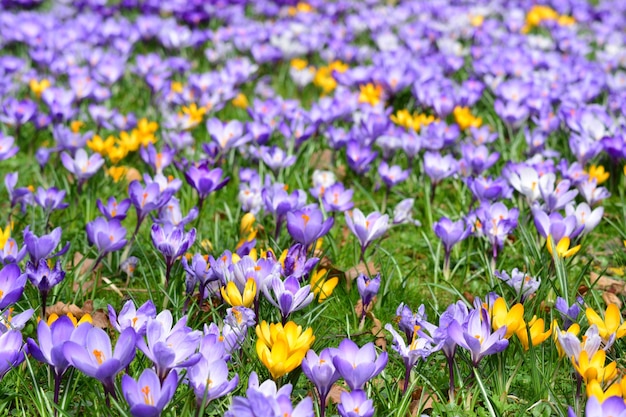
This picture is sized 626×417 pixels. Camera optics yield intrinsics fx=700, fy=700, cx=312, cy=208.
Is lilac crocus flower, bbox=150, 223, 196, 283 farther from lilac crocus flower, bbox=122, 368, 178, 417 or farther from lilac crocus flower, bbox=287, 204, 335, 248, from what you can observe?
lilac crocus flower, bbox=122, 368, 178, 417

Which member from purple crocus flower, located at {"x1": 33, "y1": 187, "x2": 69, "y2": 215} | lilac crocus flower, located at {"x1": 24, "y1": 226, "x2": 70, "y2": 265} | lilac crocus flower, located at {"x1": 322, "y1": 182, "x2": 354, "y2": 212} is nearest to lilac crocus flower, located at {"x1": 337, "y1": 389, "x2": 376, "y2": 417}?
lilac crocus flower, located at {"x1": 24, "y1": 226, "x2": 70, "y2": 265}

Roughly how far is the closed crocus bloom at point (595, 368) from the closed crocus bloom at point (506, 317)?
0.66ft

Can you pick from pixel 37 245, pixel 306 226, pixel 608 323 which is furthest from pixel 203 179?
pixel 608 323

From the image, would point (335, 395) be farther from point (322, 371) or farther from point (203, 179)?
point (203, 179)

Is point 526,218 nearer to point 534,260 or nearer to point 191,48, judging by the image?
point 534,260

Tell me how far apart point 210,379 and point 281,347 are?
0.69ft

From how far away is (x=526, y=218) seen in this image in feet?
10.7

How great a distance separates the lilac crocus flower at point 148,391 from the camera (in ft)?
5.60

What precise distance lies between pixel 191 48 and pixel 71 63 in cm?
147

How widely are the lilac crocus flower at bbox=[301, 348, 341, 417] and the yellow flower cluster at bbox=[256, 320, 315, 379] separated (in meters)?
0.03

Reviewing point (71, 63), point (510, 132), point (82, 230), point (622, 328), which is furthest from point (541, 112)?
point (71, 63)

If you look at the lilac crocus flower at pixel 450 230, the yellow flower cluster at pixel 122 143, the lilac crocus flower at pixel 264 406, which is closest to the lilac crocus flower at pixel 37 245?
the lilac crocus flower at pixel 264 406

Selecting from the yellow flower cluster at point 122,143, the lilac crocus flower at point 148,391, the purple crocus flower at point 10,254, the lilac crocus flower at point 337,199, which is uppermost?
the lilac crocus flower at point 148,391

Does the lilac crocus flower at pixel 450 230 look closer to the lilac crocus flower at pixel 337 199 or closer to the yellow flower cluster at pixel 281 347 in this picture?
the lilac crocus flower at pixel 337 199
